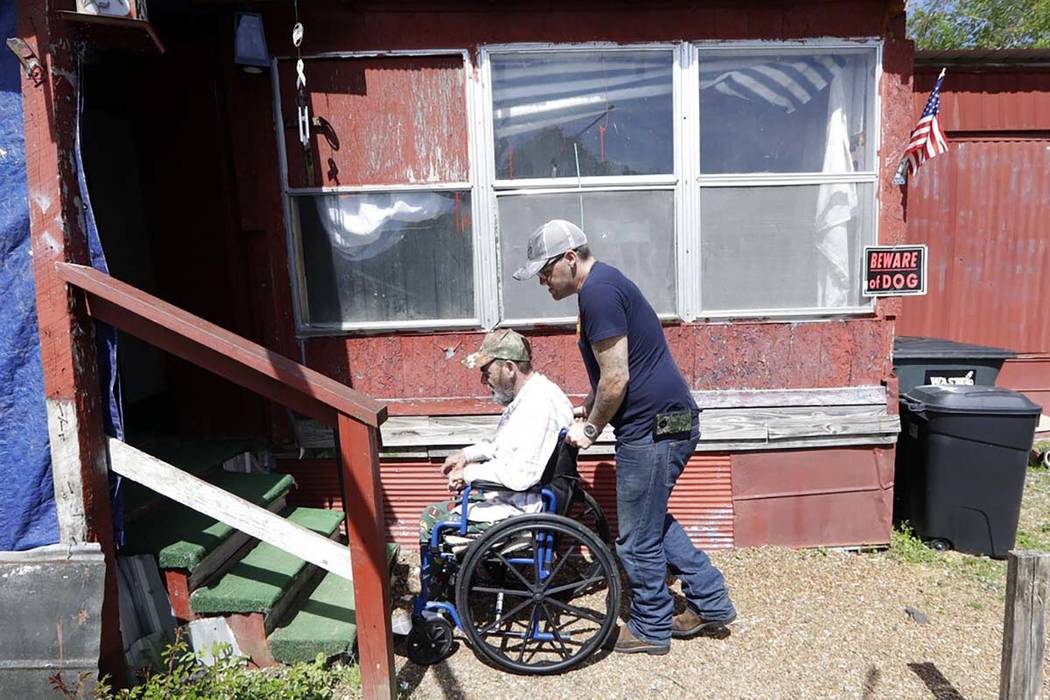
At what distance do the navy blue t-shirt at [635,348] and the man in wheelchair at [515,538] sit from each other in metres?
0.32

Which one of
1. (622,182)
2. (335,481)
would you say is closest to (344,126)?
(622,182)

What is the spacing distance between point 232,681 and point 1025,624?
9.45 ft

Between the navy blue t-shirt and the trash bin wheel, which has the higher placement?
the navy blue t-shirt

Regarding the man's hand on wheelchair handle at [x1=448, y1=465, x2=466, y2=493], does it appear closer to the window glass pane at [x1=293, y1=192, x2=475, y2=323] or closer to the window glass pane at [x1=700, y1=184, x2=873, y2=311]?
the window glass pane at [x1=293, y1=192, x2=475, y2=323]

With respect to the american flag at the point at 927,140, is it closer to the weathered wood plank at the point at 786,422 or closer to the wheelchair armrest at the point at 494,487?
the weathered wood plank at the point at 786,422

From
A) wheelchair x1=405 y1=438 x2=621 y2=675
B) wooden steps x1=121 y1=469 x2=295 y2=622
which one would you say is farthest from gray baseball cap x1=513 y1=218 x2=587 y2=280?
wooden steps x1=121 y1=469 x2=295 y2=622

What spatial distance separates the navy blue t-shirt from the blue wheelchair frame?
52 cm

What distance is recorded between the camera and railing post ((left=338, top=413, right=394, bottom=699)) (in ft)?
8.45

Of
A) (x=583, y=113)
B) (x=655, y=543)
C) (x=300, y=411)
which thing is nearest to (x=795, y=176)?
(x=583, y=113)

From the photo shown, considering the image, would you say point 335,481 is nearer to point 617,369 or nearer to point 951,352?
point 617,369

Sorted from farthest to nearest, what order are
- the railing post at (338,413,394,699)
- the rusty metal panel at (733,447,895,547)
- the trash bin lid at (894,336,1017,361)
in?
the trash bin lid at (894,336,1017,361), the rusty metal panel at (733,447,895,547), the railing post at (338,413,394,699)

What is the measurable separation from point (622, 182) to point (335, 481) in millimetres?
2508

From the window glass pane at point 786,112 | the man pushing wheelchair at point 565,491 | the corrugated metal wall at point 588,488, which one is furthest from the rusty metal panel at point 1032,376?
the man pushing wheelchair at point 565,491

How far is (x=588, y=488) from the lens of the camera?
4004mm
